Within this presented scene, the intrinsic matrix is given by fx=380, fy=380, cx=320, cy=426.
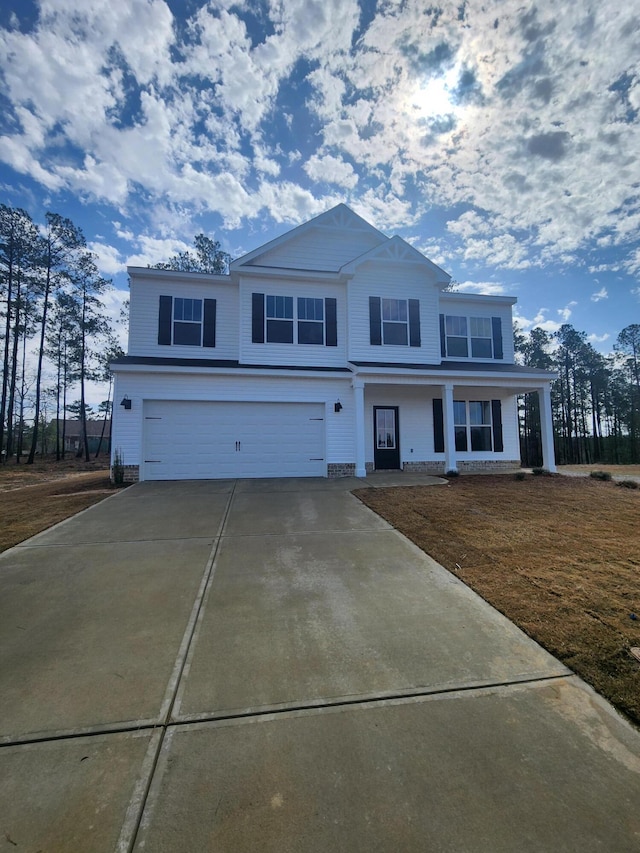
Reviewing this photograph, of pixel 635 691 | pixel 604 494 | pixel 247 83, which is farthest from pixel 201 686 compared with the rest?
pixel 247 83

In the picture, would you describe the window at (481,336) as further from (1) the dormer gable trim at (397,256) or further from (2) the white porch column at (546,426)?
(2) the white porch column at (546,426)

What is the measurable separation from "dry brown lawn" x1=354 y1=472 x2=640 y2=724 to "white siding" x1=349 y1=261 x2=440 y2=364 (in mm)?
5486

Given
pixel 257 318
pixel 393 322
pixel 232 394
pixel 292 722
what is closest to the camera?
pixel 292 722

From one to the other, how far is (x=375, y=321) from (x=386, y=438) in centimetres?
395

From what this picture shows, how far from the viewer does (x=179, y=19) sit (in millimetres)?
7836

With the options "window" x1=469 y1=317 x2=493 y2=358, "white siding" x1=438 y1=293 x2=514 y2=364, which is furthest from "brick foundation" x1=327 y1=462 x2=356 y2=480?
"window" x1=469 y1=317 x2=493 y2=358

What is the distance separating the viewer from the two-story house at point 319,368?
10922 mm

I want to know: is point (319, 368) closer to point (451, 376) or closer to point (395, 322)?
point (395, 322)

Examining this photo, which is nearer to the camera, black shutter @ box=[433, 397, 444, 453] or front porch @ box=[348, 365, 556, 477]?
front porch @ box=[348, 365, 556, 477]

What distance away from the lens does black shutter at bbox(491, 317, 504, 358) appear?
14.2 m

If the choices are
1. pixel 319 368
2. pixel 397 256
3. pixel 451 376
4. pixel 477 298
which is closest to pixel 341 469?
pixel 319 368

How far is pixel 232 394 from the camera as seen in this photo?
11102 mm

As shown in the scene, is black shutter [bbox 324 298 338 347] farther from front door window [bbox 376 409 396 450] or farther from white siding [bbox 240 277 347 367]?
front door window [bbox 376 409 396 450]

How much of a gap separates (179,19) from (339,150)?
5.25m
